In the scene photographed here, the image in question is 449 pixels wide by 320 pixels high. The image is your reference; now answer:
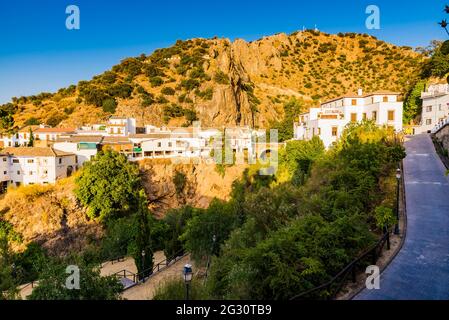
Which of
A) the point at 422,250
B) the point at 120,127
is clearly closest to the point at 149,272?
the point at 422,250

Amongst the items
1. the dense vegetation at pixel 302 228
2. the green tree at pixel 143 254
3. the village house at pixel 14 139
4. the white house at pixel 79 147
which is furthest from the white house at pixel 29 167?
the dense vegetation at pixel 302 228

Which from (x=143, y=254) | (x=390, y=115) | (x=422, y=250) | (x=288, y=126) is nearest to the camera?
(x=422, y=250)

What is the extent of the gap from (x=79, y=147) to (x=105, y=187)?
9.82 meters

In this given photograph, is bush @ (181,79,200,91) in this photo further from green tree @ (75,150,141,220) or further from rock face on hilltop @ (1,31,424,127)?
green tree @ (75,150,141,220)

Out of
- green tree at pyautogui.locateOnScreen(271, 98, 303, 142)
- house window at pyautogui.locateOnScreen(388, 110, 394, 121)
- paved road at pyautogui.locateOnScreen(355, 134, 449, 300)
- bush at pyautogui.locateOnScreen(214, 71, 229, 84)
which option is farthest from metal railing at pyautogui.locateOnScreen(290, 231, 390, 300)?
bush at pyautogui.locateOnScreen(214, 71, 229, 84)

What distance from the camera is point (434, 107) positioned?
136ft

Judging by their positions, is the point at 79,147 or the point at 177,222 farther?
the point at 79,147

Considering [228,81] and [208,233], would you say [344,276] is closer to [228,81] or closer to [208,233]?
[208,233]

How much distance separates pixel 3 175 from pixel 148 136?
18.5 metres

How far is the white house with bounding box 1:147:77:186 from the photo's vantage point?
3759 cm

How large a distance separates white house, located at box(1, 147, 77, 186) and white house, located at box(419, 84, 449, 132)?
4573cm

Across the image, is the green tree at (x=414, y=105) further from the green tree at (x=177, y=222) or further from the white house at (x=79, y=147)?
the white house at (x=79, y=147)
